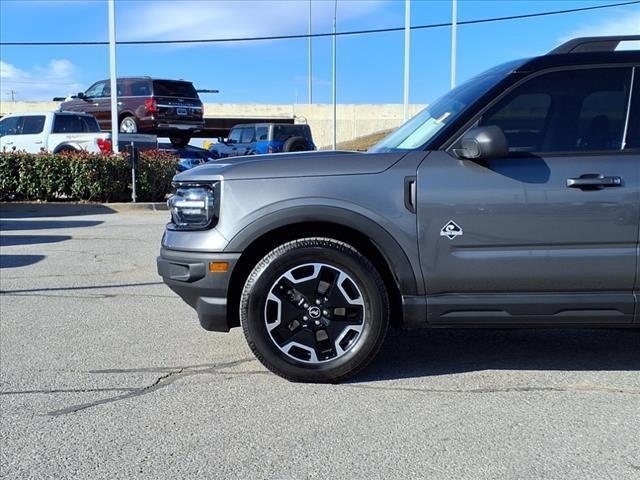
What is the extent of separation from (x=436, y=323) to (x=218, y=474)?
1706mm

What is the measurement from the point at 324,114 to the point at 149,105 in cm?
4029

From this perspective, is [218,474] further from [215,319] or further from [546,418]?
[546,418]

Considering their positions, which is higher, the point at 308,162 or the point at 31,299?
the point at 308,162

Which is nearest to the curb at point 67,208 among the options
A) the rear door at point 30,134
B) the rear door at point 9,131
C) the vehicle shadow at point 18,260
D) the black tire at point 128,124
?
the rear door at point 30,134

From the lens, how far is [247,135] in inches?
1051

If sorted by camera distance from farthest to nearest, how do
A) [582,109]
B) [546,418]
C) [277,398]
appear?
[582,109] < [277,398] < [546,418]

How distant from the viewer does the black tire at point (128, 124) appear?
22.9 metres

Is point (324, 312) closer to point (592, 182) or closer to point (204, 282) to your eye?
point (204, 282)

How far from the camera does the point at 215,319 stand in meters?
4.23

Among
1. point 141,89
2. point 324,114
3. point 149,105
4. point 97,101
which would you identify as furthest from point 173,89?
point 324,114

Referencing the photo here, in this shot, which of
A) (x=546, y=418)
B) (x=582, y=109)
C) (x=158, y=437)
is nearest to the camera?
(x=158, y=437)

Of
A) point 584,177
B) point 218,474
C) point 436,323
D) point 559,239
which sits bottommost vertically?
point 218,474

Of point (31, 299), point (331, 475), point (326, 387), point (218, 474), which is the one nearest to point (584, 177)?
point (326, 387)

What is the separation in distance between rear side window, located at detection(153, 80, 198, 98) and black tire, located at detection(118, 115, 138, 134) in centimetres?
128
